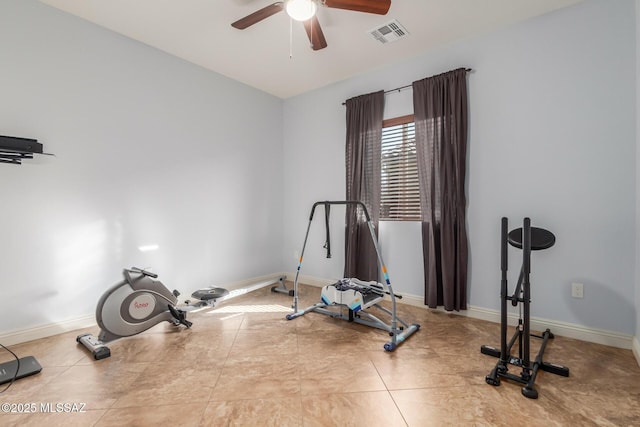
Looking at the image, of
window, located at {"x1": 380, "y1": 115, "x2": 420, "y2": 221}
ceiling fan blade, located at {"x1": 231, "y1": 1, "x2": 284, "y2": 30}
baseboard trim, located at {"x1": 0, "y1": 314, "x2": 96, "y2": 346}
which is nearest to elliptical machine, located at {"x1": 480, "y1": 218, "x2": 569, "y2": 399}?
window, located at {"x1": 380, "y1": 115, "x2": 420, "y2": 221}

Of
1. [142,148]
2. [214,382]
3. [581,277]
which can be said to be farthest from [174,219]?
[581,277]

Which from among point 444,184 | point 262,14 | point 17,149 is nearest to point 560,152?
point 444,184

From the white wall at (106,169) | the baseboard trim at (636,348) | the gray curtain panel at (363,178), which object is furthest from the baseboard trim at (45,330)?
the baseboard trim at (636,348)

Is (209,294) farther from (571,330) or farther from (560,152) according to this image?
(560,152)

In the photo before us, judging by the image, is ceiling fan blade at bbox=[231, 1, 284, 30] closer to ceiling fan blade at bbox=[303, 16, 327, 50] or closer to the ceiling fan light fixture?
the ceiling fan light fixture

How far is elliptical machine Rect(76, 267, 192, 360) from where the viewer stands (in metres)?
2.39

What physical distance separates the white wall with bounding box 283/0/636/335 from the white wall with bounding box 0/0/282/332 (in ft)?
8.35

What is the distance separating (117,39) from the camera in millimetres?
3010

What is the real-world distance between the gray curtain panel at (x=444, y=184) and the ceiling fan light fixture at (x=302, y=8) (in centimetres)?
172

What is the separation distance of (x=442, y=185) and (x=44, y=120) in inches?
149

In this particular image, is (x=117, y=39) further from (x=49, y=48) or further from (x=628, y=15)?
(x=628, y=15)

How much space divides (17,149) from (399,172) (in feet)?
11.6

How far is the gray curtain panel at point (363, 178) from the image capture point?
368 centimetres

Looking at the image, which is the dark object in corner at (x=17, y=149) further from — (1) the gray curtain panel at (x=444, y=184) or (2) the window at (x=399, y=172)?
(1) the gray curtain panel at (x=444, y=184)
